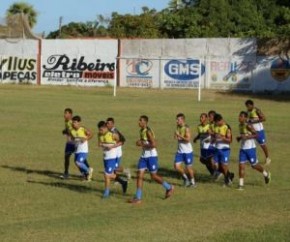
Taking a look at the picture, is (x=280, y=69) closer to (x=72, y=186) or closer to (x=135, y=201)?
(x=72, y=186)

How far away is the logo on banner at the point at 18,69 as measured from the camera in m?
67.7

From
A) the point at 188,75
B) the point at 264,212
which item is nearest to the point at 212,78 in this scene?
the point at 188,75

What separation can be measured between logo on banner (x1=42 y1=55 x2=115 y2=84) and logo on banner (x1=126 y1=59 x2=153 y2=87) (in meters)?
1.82

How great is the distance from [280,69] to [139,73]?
11572 millimetres

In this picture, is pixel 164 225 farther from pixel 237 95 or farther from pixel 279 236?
pixel 237 95

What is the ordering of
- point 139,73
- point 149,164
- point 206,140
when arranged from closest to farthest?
point 149,164 → point 206,140 → point 139,73

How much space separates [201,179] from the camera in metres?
17.6

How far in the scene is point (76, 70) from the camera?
65.6 meters

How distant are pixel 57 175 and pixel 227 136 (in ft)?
12.8

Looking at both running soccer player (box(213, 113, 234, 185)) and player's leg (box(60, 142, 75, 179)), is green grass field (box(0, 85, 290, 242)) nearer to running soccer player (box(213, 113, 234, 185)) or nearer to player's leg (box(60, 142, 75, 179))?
player's leg (box(60, 142, 75, 179))

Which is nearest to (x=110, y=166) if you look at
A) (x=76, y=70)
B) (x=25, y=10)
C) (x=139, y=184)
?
(x=139, y=184)

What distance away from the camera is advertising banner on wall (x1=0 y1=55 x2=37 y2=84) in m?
67.7

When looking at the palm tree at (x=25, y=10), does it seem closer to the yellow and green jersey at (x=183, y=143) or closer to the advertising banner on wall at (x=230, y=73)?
the advertising banner on wall at (x=230, y=73)

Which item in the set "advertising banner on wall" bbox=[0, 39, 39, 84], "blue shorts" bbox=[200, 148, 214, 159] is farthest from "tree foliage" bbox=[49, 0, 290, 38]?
"blue shorts" bbox=[200, 148, 214, 159]
